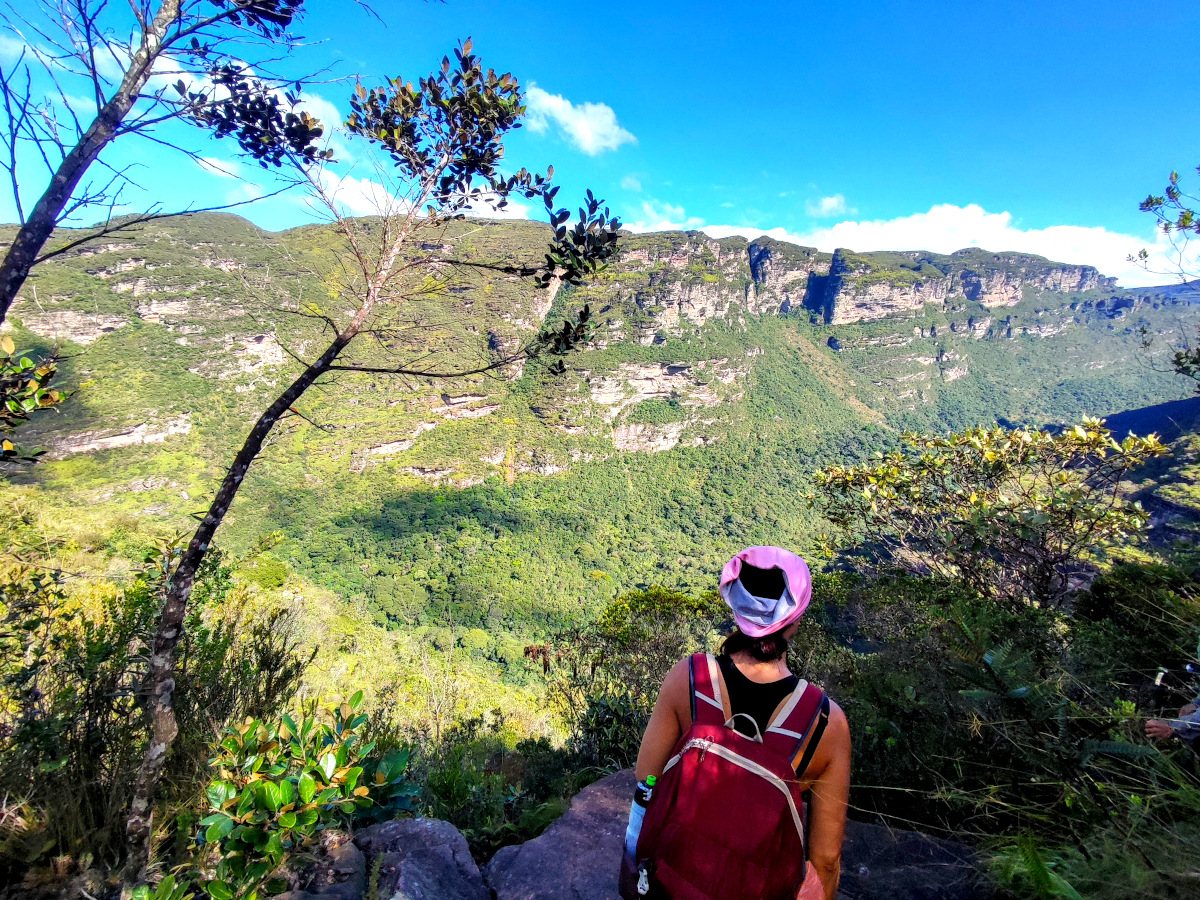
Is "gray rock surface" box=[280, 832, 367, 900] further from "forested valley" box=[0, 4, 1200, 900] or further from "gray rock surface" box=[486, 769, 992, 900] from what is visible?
"gray rock surface" box=[486, 769, 992, 900]

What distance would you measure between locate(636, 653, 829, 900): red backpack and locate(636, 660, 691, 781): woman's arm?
0.09m

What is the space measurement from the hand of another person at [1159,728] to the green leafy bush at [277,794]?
2670mm

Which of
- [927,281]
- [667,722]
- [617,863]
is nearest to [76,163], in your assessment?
[667,722]

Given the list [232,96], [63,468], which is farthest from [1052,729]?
[63,468]

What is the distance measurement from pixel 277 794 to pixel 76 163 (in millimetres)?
2124

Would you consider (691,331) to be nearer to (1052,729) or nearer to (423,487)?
(423,487)

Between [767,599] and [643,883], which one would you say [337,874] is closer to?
[643,883]

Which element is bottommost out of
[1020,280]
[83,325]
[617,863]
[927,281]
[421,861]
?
[617,863]

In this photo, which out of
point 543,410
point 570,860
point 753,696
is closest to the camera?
point 753,696

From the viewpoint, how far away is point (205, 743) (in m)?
2.30

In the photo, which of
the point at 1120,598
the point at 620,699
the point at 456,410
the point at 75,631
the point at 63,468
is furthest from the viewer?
the point at 456,410

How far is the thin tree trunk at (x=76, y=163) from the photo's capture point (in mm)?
1504

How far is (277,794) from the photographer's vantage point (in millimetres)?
1432

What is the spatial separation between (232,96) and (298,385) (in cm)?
137
